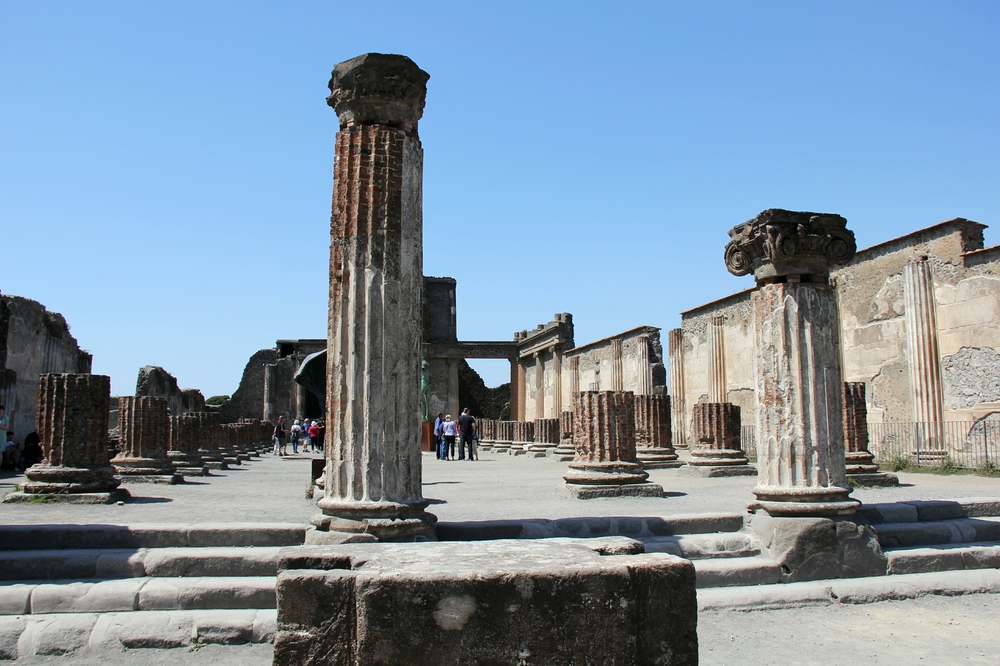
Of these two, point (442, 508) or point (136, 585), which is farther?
point (442, 508)

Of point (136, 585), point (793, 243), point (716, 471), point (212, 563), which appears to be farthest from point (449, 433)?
point (136, 585)

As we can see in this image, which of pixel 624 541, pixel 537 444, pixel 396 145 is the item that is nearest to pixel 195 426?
pixel 537 444

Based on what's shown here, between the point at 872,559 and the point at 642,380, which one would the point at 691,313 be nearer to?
the point at 642,380

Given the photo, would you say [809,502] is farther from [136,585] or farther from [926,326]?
[926,326]

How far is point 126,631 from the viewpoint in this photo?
4.57 meters

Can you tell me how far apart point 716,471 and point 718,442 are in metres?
0.64

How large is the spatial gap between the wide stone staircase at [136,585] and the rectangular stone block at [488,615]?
206cm

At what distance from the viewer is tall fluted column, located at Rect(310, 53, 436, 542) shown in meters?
5.35

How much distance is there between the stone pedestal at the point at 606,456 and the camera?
9.86 metres

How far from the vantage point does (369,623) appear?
2.73 meters

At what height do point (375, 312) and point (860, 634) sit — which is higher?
point (375, 312)

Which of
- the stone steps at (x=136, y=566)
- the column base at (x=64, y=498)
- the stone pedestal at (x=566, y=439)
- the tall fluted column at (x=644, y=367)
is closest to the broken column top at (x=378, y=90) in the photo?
the stone steps at (x=136, y=566)

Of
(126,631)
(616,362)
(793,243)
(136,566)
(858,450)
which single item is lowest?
(126,631)

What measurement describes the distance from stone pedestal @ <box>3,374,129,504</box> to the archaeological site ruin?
0.09 feet
